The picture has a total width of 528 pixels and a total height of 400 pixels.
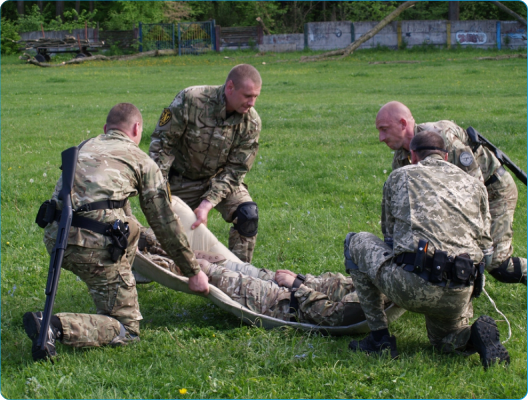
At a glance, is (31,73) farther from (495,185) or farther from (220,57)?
(495,185)

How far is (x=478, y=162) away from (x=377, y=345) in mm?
2303

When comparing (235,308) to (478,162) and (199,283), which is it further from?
(478,162)

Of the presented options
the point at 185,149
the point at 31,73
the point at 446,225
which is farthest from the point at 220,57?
the point at 446,225

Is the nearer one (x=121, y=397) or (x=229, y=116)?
(x=121, y=397)

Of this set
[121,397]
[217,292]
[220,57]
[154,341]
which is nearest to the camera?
[121,397]

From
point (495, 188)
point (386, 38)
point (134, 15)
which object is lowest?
point (495, 188)

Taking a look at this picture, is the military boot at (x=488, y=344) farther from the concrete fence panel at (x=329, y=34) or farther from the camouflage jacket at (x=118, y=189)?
the concrete fence panel at (x=329, y=34)

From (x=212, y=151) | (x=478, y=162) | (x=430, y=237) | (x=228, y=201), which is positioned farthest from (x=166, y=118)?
(x=430, y=237)

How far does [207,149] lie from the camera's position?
255 inches

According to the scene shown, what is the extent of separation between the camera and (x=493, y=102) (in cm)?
1759

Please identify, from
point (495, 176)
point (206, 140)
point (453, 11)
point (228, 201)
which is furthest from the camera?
point (453, 11)

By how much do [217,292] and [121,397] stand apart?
1.39 metres

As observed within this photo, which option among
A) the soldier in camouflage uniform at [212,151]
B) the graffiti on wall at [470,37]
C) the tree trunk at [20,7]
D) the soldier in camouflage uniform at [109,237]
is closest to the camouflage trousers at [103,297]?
the soldier in camouflage uniform at [109,237]

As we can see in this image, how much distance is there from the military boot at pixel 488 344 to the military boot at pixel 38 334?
116 inches
